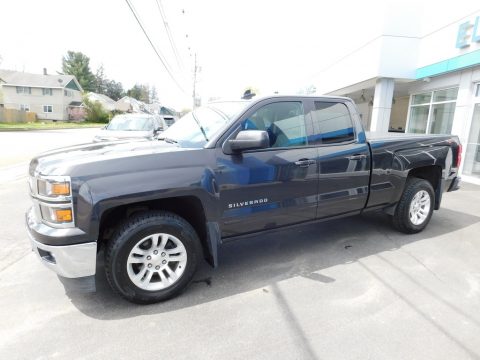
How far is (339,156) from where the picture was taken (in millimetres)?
3705

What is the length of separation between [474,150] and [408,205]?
6.83 metres

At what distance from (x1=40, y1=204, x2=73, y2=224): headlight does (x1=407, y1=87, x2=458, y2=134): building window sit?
1132 cm

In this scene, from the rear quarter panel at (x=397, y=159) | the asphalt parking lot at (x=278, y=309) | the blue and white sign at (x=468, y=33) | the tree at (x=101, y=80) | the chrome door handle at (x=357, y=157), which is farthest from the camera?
→ the tree at (x=101, y=80)

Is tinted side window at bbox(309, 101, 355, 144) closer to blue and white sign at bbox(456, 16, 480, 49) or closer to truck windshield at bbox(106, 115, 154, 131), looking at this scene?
blue and white sign at bbox(456, 16, 480, 49)

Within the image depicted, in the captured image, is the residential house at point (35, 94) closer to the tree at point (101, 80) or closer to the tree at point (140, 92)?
the tree at point (101, 80)

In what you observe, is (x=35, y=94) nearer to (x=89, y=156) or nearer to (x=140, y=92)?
(x=89, y=156)

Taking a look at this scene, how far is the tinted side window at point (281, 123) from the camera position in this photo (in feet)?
11.0

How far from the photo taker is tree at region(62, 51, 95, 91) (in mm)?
81938

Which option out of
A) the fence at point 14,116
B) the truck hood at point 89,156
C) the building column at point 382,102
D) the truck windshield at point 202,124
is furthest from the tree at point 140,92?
the truck hood at point 89,156

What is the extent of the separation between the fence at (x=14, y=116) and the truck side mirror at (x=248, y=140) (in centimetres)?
4592

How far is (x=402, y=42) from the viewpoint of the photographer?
11.4 metres

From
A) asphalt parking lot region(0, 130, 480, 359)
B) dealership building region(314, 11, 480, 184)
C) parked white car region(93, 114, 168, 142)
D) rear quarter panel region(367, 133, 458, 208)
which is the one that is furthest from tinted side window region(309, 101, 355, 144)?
parked white car region(93, 114, 168, 142)

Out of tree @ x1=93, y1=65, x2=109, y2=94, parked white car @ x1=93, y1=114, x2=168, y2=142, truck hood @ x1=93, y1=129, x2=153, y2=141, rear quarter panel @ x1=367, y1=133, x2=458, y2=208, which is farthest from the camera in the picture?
tree @ x1=93, y1=65, x2=109, y2=94

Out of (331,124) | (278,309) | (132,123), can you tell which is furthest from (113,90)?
(278,309)
